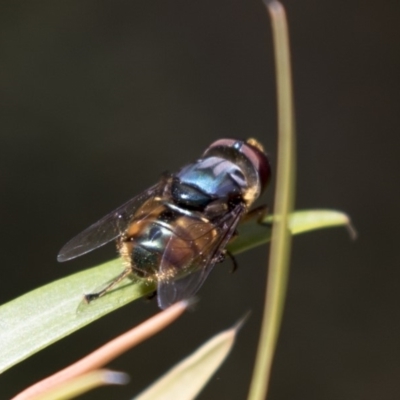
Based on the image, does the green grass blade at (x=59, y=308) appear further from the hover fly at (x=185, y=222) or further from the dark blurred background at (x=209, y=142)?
the dark blurred background at (x=209, y=142)

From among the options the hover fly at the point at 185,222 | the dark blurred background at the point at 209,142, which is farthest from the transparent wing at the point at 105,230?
the dark blurred background at the point at 209,142

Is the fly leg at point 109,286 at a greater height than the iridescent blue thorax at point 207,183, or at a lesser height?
lesser

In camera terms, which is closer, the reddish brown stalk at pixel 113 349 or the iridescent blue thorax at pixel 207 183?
the reddish brown stalk at pixel 113 349

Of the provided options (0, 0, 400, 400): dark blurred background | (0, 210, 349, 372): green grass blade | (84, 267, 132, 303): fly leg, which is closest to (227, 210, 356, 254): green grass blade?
(0, 210, 349, 372): green grass blade

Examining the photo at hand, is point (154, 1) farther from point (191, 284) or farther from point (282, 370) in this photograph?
point (191, 284)

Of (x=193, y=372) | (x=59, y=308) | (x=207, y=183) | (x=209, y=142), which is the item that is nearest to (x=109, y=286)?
(x=59, y=308)

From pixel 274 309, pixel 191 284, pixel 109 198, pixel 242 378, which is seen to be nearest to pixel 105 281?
pixel 191 284

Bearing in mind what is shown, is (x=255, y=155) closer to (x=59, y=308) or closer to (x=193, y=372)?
(x=59, y=308)
